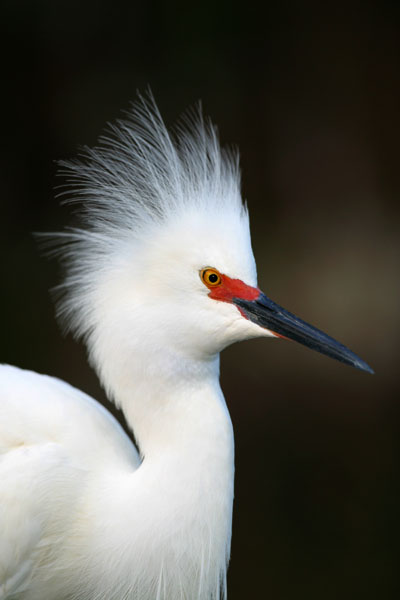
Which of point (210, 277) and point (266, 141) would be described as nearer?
point (210, 277)

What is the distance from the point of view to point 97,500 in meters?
1.61

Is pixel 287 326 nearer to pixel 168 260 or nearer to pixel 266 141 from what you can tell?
pixel 168 260

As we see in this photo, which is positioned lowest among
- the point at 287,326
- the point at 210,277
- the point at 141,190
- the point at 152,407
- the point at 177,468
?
the point at 177,468

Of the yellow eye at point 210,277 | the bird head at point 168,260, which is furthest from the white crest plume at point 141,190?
the yellow eye at point 210,277

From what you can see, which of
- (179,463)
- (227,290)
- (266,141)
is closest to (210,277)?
(227,290)

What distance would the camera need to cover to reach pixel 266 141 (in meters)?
4.76

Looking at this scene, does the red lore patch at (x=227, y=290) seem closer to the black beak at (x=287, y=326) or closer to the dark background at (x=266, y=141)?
the black beak at (x=287, y=326)

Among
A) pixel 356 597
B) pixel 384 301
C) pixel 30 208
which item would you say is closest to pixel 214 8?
pixel 30 208

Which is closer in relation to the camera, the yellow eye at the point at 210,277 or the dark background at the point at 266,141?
the yellow eye at the point at 210,277

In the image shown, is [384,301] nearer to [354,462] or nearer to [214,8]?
[354,462]

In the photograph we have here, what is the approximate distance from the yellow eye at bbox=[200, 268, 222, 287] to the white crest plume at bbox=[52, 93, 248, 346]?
127 millimetres

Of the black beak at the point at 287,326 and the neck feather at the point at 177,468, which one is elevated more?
the black beak at the point at 287,326

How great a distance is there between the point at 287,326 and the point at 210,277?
0.63ft

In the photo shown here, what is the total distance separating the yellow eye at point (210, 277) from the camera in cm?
154
